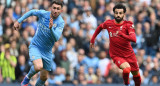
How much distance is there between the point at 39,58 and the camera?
11.4 metres

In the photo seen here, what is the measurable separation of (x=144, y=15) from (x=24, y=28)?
5548 mm

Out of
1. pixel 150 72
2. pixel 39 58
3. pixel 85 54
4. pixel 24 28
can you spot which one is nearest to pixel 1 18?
pixel 24 28

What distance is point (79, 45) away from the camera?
55.6 feet

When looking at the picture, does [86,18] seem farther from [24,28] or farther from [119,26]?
[119,26]

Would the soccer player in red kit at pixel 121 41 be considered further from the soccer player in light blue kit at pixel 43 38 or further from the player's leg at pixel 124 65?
the soccer player in light blue kit at pixel 43 38

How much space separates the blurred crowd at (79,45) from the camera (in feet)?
49.5

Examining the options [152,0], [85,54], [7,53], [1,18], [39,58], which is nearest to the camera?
[39,58]

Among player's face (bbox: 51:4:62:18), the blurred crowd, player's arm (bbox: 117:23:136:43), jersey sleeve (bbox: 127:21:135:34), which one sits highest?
player's face (bbox: 51:4:62:18)

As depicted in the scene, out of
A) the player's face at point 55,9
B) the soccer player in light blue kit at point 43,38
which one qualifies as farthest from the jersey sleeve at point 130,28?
the player's face at point 55,9

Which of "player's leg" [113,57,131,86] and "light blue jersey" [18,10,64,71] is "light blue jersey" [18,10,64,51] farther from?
"player's leg" [113,57,131,86]

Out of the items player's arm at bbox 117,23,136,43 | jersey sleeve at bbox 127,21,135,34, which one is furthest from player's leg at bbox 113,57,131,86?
jersey sleeve at bbox 127,21,135,34

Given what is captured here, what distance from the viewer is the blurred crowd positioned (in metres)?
15.1

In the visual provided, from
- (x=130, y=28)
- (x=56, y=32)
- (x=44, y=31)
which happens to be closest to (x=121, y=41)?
(x=130, y=28)

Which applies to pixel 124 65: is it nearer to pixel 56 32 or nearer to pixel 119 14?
A: pixel 119 14
